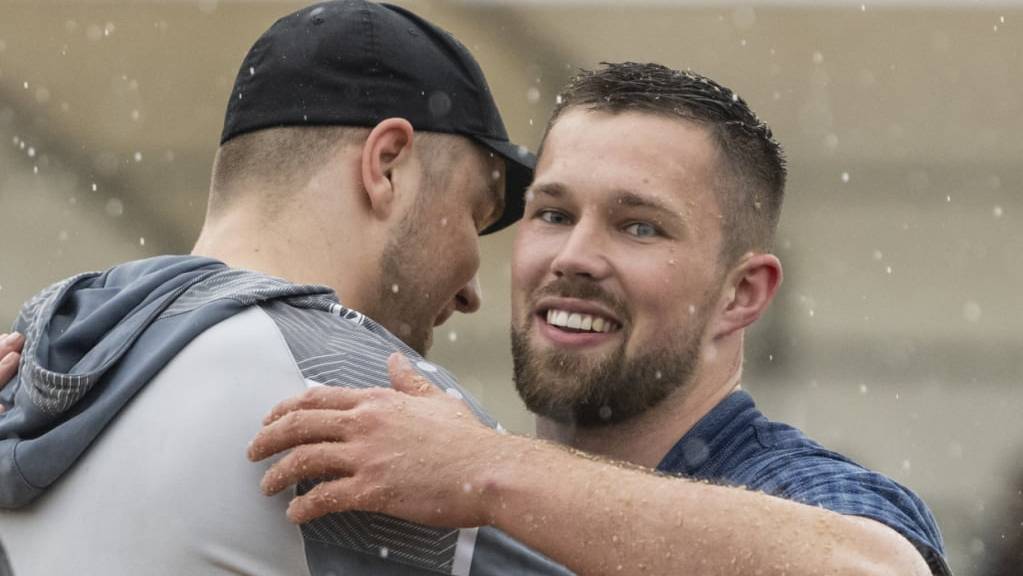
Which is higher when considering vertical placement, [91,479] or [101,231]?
[91,479]

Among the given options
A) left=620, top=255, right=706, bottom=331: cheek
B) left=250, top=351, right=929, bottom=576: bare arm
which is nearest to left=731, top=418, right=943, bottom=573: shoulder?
left=250, top=351, right=929, bottom=576: bare arm

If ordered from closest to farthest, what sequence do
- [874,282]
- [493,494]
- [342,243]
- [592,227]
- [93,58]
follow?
[493,494]
[342,243]
[592,227]
[93,58]
[874,282]

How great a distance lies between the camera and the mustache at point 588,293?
241 centimetres

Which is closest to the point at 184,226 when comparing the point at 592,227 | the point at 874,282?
the point at 874,282

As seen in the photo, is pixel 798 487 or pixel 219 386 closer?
pixel 219 386

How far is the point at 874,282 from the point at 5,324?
168 inches

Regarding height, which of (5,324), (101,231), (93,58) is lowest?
(5,324)

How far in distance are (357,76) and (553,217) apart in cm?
43

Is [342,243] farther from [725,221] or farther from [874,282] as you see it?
[874,282]

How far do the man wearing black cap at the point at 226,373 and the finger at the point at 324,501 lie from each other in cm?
5

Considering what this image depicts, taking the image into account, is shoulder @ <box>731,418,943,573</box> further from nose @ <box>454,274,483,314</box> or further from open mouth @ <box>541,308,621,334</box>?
nose @ <box>454,274,483,314</box>

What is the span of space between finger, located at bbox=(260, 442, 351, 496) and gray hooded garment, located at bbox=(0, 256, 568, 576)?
0.16 ft

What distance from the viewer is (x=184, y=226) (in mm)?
6973

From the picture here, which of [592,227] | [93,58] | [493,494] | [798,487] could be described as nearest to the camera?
[493,494]
